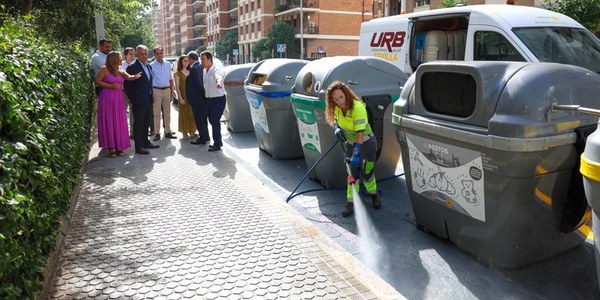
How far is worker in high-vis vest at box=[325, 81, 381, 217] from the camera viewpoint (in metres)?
4.61

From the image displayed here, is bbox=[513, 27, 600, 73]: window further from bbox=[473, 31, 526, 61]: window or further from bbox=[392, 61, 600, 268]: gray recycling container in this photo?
bbox=[392, 61, 600, 268]: gray recycling container

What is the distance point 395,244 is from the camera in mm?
4160

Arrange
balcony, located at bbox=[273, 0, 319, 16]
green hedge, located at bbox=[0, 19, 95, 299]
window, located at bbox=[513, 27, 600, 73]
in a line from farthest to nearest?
1. balcony, located at bbox=[273, 0, 319, 16]
2. window, located at bbox=[513, 27, 600, 73]
3. green hedge, located at bbox=[0, 19, 95, 299]

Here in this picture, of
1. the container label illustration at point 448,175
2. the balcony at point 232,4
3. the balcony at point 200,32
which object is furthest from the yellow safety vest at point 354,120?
the balcony at point 200,32

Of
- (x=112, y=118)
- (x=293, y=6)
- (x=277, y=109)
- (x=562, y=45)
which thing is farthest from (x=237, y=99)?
(x=293, y=6)

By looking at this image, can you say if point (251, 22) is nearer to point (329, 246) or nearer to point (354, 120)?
point (354, 120)

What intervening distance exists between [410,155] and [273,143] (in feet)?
11.4

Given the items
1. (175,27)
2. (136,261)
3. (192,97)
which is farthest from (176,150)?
(175,27)

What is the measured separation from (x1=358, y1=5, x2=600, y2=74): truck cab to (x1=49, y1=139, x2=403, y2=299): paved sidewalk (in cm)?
440

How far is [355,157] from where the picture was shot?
4.73m

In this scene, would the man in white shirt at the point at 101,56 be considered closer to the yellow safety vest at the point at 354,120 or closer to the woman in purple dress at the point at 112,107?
the woman in purple dress at the point at 112,107

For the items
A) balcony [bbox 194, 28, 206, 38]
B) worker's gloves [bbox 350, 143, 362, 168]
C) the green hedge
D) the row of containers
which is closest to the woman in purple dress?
→ the green hedge

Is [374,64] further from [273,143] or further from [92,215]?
[92,215]

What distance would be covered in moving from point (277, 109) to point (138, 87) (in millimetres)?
2287
